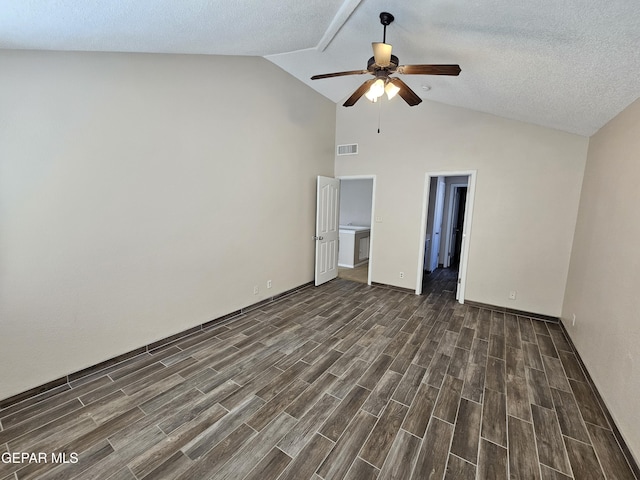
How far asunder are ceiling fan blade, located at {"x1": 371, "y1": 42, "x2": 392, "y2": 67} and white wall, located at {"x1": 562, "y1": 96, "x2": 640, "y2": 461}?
1.99 metres

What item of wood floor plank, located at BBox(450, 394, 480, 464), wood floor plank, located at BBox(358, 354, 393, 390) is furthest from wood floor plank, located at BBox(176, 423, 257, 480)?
wood floor plank, located at BBox(450, 394, 480, 464)

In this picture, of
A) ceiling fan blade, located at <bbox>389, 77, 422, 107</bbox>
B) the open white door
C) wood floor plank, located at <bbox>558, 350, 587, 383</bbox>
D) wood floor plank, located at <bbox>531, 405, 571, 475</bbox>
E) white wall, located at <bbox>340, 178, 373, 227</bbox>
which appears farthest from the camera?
white wall, located at <bbox>340, 178, 373, 227</bbox>

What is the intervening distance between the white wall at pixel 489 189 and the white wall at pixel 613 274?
15.3 inches

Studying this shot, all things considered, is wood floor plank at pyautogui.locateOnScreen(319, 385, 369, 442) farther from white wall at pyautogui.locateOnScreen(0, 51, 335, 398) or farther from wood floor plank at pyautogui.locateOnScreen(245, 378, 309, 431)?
white wall at pyautogui.locateOnScreen(0, 51, 335, 398)

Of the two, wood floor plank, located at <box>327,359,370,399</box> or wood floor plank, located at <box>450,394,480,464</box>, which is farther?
wood floor plank, located at <box>327,359,370,399</box>

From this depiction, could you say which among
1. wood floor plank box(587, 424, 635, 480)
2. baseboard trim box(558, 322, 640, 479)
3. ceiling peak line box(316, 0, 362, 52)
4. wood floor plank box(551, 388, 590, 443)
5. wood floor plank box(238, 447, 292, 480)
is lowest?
wood floor plank box(238, 447, 292, 480)

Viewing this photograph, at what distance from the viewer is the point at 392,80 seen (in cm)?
233

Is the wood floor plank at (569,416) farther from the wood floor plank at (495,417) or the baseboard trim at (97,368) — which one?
the baseboard trim at (97,368)

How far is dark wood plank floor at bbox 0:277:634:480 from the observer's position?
5.26ft

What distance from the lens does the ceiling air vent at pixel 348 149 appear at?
16.4ft

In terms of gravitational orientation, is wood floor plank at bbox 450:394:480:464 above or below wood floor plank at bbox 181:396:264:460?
above

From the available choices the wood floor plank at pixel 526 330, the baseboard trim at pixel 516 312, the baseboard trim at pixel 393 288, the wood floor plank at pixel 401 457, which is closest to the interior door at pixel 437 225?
the baseboard trim at pixel 393 288

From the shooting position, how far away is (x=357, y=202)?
24.6ft

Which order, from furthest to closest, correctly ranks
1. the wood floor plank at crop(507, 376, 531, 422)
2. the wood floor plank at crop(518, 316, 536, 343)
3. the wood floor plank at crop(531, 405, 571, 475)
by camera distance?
the wood floor plank at crop(518, 316, 536, 343)
the wood floor plank at crop(507, 376, 531, 422)
the wood floor plank at crop(531, 405, 571, 475)
